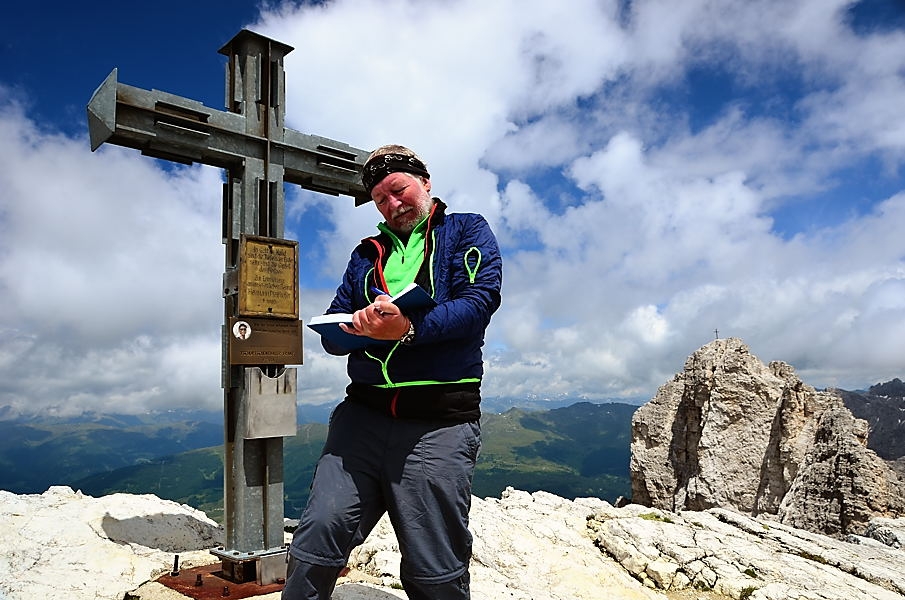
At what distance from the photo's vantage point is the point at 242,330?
5898 mm

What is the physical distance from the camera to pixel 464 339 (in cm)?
320

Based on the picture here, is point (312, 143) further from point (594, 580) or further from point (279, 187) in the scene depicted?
point (594, 580)

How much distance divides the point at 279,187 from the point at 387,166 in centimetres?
325

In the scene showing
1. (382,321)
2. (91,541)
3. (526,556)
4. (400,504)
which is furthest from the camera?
(526,556)

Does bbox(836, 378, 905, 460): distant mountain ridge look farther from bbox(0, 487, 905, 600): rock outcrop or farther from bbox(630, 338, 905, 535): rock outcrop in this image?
bbox(0, 487, 905, 600): rock outcrop

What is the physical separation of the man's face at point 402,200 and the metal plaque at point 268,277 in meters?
2.83

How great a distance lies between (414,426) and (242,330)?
3.32 m

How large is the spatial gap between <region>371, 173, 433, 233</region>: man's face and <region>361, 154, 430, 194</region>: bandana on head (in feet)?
0.12

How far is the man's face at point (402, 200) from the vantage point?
354 centimetres

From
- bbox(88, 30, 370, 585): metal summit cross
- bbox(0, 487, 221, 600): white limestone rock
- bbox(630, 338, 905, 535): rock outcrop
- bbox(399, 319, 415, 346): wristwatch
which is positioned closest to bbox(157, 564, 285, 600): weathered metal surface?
bbox(88, 30, 370, 585): metal summit cross

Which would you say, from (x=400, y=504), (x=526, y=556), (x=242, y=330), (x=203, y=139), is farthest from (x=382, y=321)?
(x=526, y=556)

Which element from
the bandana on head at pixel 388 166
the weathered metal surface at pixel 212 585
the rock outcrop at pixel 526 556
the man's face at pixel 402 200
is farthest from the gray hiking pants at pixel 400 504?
the weathered metal surface at pixel 212 585

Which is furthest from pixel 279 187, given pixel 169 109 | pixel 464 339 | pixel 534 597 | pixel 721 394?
pixel 721 394

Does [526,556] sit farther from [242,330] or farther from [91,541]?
[91,541]
